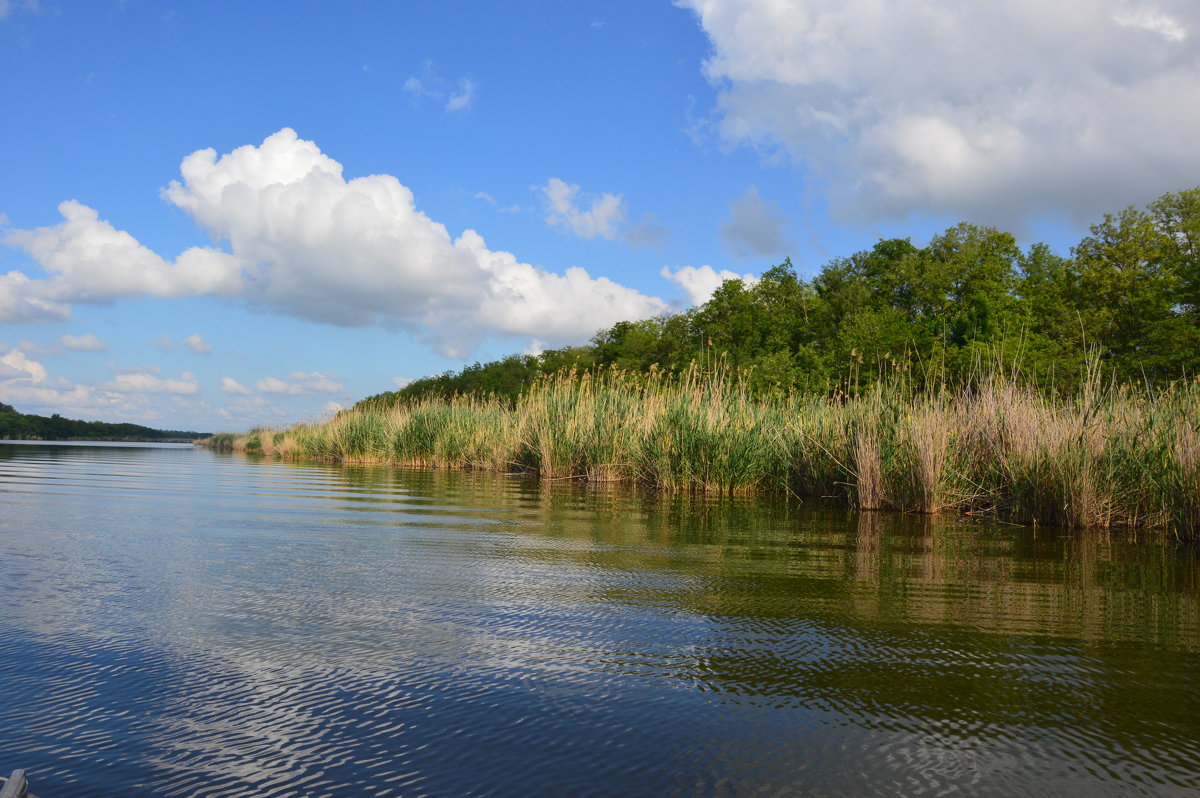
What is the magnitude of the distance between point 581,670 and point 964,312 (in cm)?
3738

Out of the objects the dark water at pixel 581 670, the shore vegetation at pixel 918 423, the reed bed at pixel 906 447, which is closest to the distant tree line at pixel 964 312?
the shore vegetation at pixel 918 423

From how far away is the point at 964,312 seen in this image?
35312mm

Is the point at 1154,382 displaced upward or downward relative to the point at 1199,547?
upward

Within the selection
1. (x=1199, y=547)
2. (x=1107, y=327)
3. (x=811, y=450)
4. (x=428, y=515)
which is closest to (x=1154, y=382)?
(x=1107, y=327)

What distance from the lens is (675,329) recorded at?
176 ft

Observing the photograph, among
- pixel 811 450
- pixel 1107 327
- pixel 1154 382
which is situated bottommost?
pixel 811 450

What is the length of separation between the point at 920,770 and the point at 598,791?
67 cm

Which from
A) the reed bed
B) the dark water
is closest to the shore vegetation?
the reed bed

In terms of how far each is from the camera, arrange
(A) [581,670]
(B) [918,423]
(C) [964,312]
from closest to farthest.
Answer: (A) [581,670] < (B) [918,423] < (C) [964,312]

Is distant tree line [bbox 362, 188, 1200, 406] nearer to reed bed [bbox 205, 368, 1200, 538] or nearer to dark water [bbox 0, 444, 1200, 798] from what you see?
reed bed [bbox 205, 368, 1200, 538]

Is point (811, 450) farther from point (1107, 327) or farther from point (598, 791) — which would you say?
point (1107, 327)

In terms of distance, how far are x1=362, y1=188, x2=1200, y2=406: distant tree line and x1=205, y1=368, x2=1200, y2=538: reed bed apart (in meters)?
11.8

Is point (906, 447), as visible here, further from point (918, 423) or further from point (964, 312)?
point (964, 312)

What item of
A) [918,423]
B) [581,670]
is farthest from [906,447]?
[581,670]
